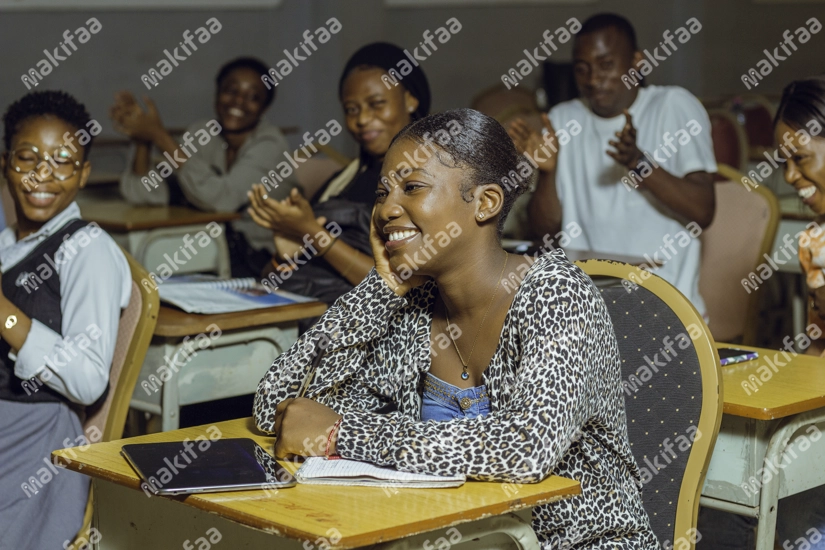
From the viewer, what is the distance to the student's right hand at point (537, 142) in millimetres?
3203

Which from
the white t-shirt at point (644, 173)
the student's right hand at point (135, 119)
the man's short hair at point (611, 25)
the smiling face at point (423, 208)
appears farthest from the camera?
the student's right hand at point (135, 119)

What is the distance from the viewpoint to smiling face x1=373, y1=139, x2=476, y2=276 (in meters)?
1.69

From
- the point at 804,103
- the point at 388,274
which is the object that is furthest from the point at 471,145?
the point at 804,103

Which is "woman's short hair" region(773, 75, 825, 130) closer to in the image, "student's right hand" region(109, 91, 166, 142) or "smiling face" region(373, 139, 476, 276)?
"smiling face" region(373, 139, 476, 276)

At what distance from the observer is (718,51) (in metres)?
8.27

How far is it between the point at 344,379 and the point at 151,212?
284cm

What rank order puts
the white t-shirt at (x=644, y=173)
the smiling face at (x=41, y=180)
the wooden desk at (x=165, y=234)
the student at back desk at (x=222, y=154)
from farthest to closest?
the student at back desk at (x=222, y=154), the wooden desk at (x=165, y=234), the white t-shirt at (x=644, y=173), the smiling face at (x=41, y=180)

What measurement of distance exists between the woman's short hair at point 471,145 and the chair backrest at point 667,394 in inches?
15.5

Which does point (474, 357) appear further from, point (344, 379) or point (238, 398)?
point (238, 398)

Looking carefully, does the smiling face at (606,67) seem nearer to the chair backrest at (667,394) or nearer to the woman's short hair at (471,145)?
the chair backrest at (667,394)

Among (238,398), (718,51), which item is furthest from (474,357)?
(718,51)

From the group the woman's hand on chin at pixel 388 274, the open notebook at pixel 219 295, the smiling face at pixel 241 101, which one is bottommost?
the woman's hand on chin at pixel 388 274

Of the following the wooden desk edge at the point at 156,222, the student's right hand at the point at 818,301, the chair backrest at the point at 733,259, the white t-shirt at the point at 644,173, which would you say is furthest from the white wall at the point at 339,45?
the student's right hand at the point at 818,301

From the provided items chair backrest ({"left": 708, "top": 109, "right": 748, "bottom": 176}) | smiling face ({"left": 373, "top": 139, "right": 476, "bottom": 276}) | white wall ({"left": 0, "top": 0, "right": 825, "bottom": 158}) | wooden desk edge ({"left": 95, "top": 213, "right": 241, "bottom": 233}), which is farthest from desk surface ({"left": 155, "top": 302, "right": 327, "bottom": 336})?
white wall ({"left": 0, "top": 0, "right": 825, "bottom": 158})
